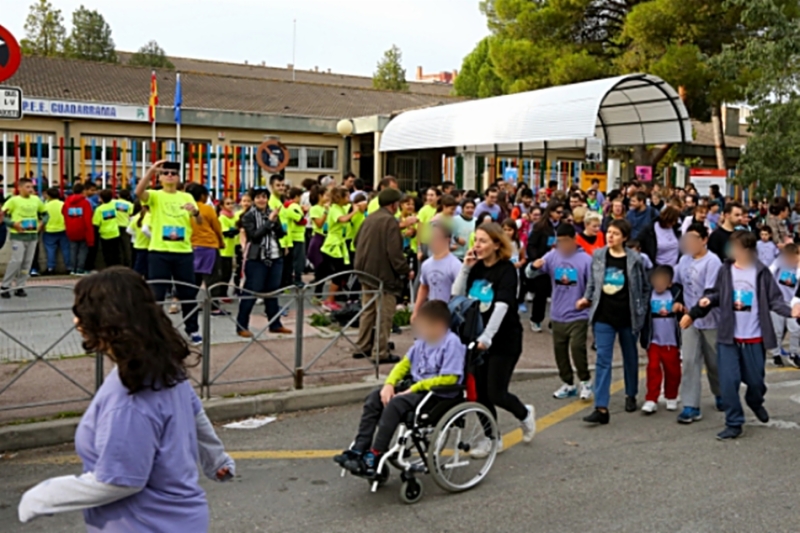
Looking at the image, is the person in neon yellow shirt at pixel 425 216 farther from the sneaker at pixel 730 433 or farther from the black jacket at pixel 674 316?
the sneaker at pixel 730 433

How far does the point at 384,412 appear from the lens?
5316 mm

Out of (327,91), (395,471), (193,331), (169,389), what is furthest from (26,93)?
(169,389)

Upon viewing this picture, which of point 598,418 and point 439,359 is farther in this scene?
point 598,418

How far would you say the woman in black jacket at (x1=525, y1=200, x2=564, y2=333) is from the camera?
11.2m

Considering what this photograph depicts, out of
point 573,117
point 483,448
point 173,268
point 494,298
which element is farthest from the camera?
point 573,117

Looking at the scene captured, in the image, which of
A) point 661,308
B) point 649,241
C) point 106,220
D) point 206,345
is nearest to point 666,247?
point 649,241

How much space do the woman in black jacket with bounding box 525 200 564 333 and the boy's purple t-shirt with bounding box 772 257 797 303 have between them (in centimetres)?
272

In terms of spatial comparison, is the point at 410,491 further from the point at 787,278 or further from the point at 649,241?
the point at 649,241

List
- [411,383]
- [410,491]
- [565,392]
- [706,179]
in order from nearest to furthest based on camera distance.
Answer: [410,491], [411,383], [565,392], [706,179]

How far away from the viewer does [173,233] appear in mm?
9031

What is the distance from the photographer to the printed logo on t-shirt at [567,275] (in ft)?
25.7

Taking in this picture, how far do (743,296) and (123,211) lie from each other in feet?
36.5

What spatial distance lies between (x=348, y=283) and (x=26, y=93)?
2513cm

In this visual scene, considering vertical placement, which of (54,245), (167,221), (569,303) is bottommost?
(569,303)
